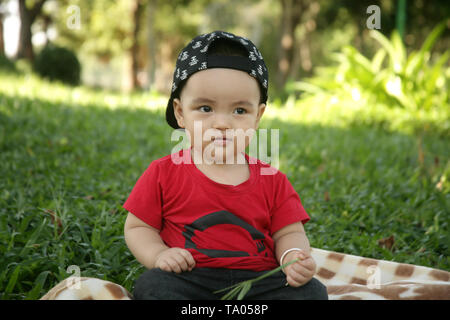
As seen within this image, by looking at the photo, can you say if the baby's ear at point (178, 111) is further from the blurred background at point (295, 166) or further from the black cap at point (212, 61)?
the blurred background at point (295, 166)

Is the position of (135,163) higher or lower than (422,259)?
higher

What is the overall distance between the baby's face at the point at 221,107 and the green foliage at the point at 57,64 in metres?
10.5

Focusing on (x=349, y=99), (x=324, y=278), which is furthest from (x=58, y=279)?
(x=349, y=99)

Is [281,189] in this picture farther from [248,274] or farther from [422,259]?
[422,259]

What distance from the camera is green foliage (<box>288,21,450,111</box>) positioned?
6.43 metres

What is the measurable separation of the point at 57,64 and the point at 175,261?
10.8m

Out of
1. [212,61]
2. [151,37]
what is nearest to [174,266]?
[212,61]

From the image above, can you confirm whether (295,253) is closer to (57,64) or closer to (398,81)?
(398,81)

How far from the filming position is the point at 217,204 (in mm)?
1654

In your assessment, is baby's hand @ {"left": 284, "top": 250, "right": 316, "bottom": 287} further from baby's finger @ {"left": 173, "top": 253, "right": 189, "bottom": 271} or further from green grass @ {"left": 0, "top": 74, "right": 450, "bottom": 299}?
green grass @ {"left": 0, "top": 74, "right": 450, "bottom": 299}

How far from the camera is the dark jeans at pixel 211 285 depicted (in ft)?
4.80

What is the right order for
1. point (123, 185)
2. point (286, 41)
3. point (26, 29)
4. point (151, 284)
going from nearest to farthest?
point (151, 284) → point (123, 185) → point (286, 41) → point (26, 29)

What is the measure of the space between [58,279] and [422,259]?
1.91 metres
